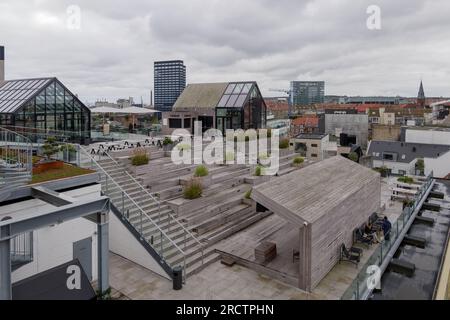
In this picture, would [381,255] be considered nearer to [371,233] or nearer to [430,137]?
[371,233]

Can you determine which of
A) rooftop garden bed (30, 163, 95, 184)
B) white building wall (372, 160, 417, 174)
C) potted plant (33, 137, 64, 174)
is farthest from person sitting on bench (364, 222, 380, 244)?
white building wall (372, 160, 417, 174)

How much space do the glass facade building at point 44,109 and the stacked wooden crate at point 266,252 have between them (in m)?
12.5

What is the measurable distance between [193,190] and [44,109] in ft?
35.0

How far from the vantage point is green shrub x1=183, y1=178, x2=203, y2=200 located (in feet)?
48.1

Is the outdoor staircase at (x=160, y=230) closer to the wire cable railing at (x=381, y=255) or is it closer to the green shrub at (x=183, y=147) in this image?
the wire cable railing at (x=381, y=255)

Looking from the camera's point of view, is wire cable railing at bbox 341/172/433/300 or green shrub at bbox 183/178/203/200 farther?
green shrub at bbox 183/178/203/200

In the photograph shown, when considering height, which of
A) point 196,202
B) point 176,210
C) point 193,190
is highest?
point 193,190

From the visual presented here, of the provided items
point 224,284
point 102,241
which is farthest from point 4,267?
point 224,284

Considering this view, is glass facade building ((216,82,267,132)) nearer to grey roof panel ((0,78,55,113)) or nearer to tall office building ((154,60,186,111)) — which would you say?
grey roof panel ((0,78,55,113))

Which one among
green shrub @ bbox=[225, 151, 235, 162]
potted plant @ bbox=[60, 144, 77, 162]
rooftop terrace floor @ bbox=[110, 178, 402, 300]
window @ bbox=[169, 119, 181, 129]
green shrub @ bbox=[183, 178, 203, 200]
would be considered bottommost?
Result: rooftop terrace floor @ bbox=[110, 178, 402, 300]

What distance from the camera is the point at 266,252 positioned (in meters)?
11.4

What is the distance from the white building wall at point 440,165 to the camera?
36594 mm

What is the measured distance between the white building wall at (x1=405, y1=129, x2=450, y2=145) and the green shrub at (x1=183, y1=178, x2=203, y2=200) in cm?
3962
